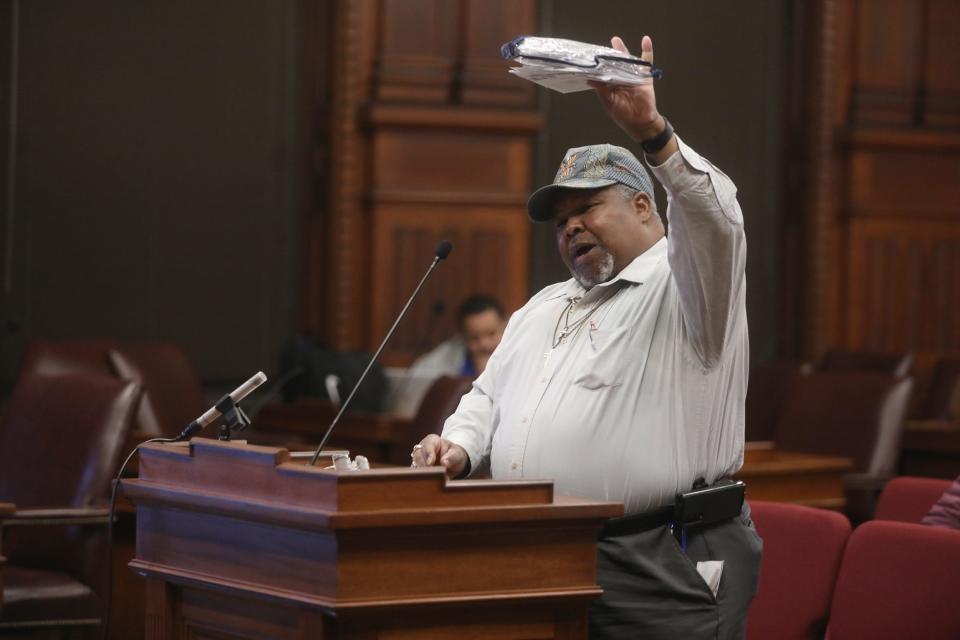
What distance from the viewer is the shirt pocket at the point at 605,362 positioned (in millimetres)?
2684

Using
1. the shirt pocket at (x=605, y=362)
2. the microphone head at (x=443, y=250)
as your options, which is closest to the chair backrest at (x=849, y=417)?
the shirt pocket at (x=605, y=362)

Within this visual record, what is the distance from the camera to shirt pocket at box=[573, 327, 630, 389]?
8.80 ft

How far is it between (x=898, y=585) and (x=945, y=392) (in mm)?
3880

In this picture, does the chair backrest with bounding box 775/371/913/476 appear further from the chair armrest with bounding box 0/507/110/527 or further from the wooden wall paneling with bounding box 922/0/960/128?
the wooden wall paneling with bounding box 922/0/960/128

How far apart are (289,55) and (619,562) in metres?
5.20

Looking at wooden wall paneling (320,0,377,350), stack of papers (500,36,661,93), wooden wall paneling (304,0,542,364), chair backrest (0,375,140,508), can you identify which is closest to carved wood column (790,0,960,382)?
wooden wall paneling (304,0,542,364)

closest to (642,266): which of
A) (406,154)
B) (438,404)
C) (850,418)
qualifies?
(438,404)

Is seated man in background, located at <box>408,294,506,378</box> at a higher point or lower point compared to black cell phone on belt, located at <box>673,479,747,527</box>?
lower

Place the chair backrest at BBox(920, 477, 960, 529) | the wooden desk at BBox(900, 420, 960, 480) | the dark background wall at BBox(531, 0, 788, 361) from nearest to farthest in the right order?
the chair backrest at BBox(920, 477, 960, 529) < the wooden desk at BBox(900, 420, 960, 480) < the dark background wall at BBox(531, 0, 788, 361)

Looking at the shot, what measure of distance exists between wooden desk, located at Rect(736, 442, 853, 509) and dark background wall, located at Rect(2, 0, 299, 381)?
10.8ft

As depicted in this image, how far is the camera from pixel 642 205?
289 centimetres

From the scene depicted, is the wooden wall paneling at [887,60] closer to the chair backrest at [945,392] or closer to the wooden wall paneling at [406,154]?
the chair backrest at [945,392]

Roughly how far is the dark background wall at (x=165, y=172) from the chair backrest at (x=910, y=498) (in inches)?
161

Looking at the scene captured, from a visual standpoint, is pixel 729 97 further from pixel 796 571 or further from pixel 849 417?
pixel 796 571
